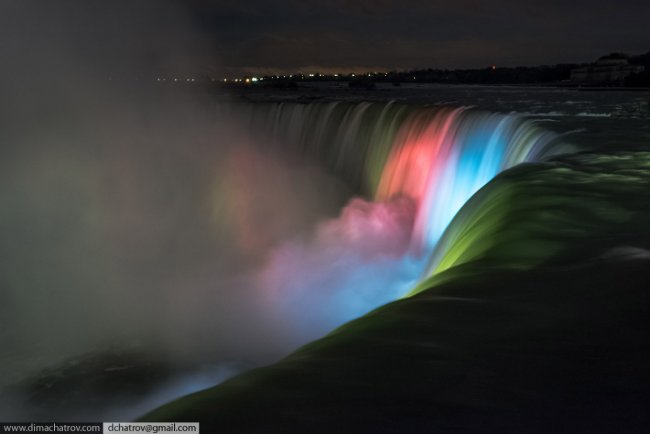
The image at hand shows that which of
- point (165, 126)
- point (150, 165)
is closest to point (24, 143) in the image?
point (150, 165)

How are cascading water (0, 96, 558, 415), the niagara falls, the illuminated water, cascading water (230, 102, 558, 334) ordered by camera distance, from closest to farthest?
1. the niagara falls
2. the illuminated water
3. cascading water (0, 96, 558, 415)
4. cascading water (230, 102, 558, 334)

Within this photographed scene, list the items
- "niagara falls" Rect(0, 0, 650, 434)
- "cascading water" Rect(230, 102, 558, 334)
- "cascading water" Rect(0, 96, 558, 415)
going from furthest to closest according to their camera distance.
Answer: "cascading water" Rect(230, 102, 558, 334) → "cascading water" Rect(0, 96, 558, 415) → "niagara falls" Rect(0, 0, 650, 434)

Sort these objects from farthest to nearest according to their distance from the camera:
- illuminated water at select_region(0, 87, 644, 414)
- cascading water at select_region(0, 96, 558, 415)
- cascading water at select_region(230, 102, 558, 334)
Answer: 1. cascading water at select_region(230, 102, 558, 334)
2. cascading water at select_region(0, 96, 558, 415)
3. illuminated water at select_region(0, 87, 644, 414)

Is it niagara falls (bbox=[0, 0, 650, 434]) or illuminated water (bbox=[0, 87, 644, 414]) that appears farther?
illuminated water (bbox=[0, 87, 644, 414])

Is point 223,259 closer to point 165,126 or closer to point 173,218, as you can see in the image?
point 173,218

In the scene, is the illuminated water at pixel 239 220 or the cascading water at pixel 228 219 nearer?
the illuminated water at pixel 239 220

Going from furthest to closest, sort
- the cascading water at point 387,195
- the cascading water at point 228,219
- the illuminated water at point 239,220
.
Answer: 1. the cascading water at point 387,195
2. the cascading water at point 228,219
3. the illuminated water at point 239,220

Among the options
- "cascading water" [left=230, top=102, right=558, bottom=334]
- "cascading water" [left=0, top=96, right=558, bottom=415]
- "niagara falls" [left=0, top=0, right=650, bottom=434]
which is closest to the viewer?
"niagara falls" [left=0, top=0, right=650, bottom=434]

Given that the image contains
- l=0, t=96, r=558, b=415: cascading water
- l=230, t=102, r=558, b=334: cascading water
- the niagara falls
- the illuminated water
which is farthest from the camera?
l=230, t=102, r=558, b=334: cascading water

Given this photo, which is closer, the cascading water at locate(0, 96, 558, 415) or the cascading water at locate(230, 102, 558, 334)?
the cascading water at locate(0, 96, 558, 415)

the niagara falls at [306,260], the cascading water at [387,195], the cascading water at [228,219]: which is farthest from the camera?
the cascading water at [387,195]

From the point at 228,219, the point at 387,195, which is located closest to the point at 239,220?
the point at 228,219

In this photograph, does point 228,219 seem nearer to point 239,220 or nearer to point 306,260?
point 239,220
